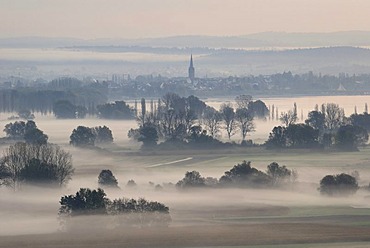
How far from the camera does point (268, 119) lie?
8519cm

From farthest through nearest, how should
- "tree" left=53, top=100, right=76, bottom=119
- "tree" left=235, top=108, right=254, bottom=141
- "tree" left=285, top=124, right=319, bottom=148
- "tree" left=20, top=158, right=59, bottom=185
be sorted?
"tree" left=53, top=100, right=76, bottom=119, "tree" left=235, top=108, right=254, bottom=141, "tree" left=285, top=124, right=319, bottom=148, "tree" left=20, top=158, right=59, bottom=185

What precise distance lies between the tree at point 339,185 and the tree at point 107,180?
7013 millimetres

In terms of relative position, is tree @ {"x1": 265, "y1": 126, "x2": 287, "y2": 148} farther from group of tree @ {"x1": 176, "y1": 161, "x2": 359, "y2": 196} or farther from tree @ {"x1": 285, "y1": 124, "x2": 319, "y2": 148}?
group of tree @ {"x1": 176, "y1": 161, "x2": 359, "y2": 196}

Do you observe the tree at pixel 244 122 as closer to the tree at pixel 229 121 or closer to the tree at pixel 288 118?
the tree at pixel 229 121

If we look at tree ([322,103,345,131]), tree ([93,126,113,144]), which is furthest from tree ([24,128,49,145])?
tree ([322,103,345,131])

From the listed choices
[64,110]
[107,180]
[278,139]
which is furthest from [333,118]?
[107,180]

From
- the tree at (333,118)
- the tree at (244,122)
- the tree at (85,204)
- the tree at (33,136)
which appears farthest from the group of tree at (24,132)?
the tree at (85,204)

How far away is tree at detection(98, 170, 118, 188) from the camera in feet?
136

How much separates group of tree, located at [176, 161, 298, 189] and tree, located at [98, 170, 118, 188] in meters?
2.19

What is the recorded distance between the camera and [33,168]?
136ft

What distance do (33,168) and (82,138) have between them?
2011 cm

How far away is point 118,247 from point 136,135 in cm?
3833

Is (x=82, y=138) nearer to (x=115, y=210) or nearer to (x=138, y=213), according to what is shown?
(x=115, y=210)

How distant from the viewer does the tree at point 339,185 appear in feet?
131
